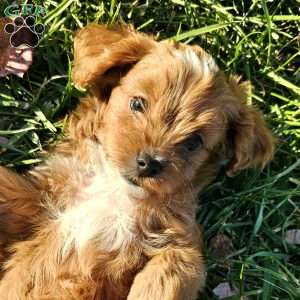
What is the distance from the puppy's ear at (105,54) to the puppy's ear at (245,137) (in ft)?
2.40

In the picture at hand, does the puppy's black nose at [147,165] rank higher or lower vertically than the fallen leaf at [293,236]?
higher

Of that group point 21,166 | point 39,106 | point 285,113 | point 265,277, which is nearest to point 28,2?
point 39,106

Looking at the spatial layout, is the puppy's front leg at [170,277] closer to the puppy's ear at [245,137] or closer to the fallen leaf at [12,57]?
the puppy's ear at [245,137]

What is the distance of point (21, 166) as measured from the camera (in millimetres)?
5488

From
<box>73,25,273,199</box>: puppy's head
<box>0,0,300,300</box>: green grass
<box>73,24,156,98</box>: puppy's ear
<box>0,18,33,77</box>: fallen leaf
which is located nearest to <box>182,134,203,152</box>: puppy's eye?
<box>73,25,273,199</box>: puppy's head

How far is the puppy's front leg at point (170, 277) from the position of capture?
4504 millimetres

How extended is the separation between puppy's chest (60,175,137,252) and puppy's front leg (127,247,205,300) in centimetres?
25

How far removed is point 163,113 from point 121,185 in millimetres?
644

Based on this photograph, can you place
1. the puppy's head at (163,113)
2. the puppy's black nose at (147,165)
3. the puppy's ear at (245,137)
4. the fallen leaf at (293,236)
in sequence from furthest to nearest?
the fallen leaf at (293,236) → the puppy's ear at (245,137) → the puppy's head at (163,113) → the puppy's black nose at (147,165)

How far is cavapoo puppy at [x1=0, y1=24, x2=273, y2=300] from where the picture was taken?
4.43 m

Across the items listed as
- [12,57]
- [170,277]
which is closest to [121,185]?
[170,277]

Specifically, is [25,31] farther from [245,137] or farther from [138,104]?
[245,137]

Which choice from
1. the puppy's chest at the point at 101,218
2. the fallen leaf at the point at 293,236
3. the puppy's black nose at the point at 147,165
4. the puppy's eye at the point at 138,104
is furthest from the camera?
Result: the fallen leaf at the point at 293,236

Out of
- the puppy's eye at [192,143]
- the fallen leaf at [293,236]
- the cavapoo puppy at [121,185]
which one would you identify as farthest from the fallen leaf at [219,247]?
the puppy's eye at [192,143]
